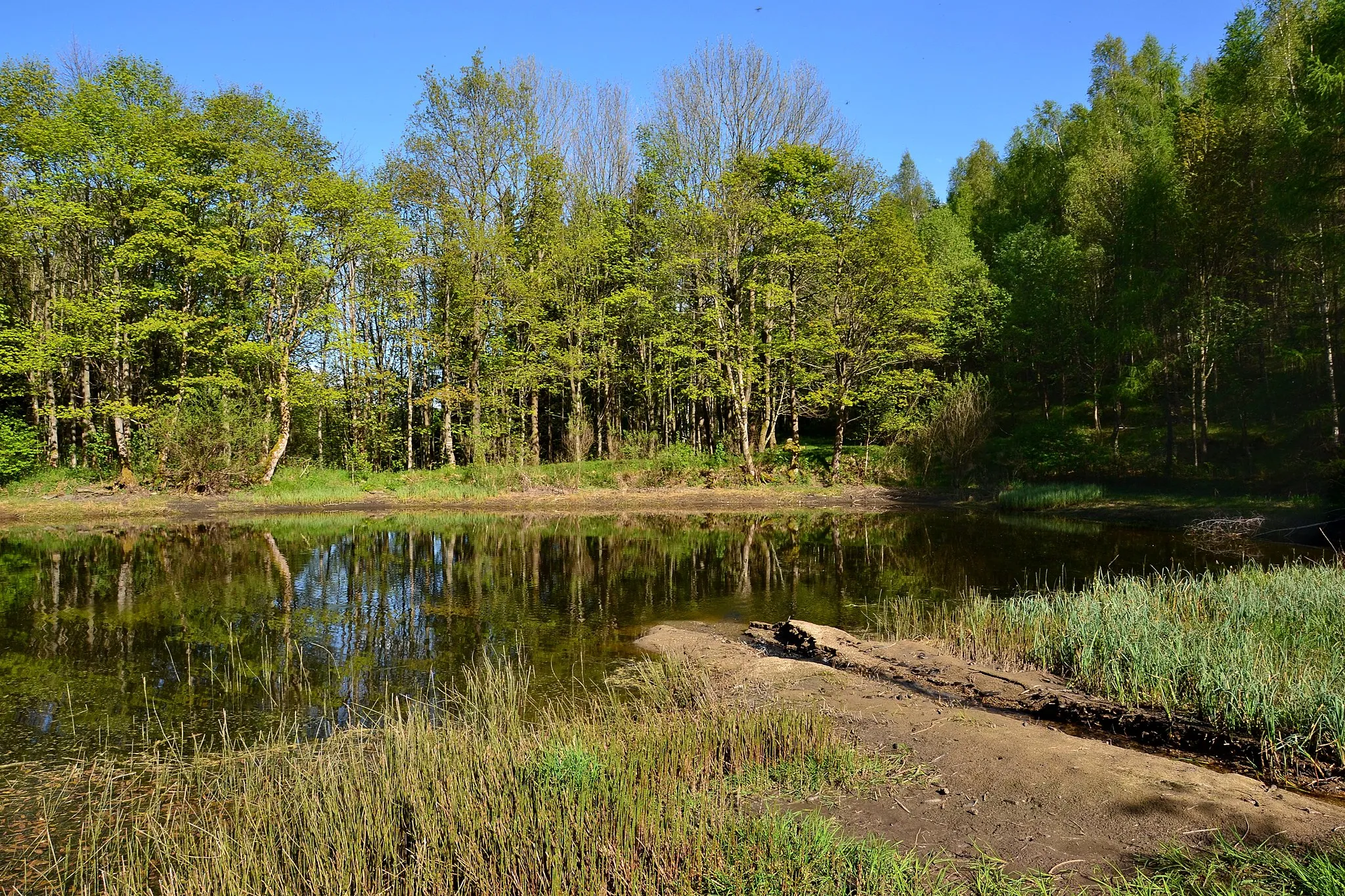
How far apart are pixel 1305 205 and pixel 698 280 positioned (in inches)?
805

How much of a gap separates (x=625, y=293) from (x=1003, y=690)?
2801cm

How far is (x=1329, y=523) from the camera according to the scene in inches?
695

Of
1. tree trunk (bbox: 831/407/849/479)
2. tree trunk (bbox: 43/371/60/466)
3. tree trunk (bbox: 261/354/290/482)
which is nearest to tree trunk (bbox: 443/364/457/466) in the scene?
tree trunk (bbox: 261/354/290/482)

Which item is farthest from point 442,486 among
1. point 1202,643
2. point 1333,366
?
point 1333,366

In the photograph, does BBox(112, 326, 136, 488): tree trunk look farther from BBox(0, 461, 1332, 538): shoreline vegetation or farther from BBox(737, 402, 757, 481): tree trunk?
BBox(737, 402, 757, 481): tree trunk

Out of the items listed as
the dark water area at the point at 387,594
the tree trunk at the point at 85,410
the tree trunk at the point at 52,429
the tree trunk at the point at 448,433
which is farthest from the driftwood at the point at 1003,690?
the tree trunk at the point at 52,429

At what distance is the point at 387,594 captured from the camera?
14.1 meters

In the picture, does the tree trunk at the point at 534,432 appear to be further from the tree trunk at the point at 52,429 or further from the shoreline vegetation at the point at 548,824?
the shoreline vegetation at the point at 548,824

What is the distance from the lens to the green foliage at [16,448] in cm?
2619

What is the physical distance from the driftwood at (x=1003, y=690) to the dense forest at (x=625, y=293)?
64.5ft

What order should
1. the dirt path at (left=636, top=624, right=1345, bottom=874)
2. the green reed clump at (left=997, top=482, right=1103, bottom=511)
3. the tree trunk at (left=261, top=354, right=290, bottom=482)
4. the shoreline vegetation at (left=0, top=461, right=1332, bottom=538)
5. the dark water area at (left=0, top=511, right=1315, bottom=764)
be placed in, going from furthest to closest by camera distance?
1. the tree trunk at (left=261, top=354, right=290, bottom=482)
2. the green reed clump at (left=997, top=482, right=1103, bottom=511)
3. the shoreline vegetation at (left=0, top=461, right=1332, bottom=538)
4. the dark water area at (left=0, top=511, right=1315, bottom=764)
5. the dirt path at (left=636, top=624, right=1345, bottom=874)

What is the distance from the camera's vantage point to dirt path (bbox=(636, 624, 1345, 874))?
4.61m

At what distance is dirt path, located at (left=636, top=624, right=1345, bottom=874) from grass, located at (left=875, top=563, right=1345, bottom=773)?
2.67 ft

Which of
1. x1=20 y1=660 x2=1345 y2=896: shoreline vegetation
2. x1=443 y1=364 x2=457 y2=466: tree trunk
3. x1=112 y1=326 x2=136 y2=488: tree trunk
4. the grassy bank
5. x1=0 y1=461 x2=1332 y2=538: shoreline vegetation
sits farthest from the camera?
x1=443 y1=364 x2=457 y2=466: tree trunk
